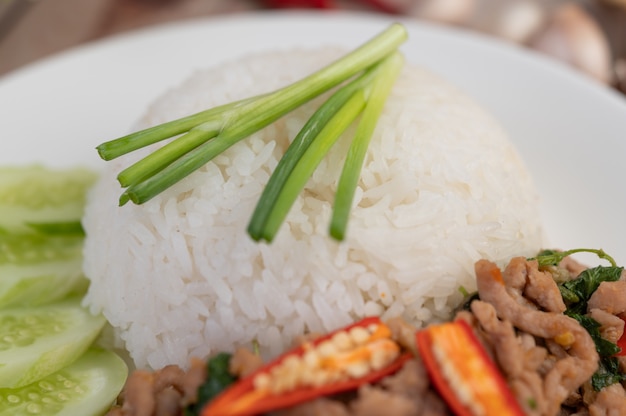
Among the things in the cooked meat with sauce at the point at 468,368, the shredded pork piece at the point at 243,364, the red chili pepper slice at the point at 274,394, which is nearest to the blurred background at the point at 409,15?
the cooked meat with sauce at the point at 468,368

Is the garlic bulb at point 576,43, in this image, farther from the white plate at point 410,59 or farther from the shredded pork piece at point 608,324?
the shredded pork piece at point 608,324

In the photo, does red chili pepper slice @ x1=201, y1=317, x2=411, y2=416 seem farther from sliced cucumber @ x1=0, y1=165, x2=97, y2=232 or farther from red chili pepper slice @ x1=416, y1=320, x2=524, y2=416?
sliced cucumber @ x1=0, y1=165, x2=97, y2=232

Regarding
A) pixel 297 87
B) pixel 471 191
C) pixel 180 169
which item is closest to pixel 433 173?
pixel 471 191

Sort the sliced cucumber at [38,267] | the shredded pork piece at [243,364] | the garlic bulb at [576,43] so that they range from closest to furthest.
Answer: the shredded pork piece at [243,364]
the sliced cucumber at [38,267]
the garlic bulb at [576,43]

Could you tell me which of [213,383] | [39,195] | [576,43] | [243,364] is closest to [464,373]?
[243,364]

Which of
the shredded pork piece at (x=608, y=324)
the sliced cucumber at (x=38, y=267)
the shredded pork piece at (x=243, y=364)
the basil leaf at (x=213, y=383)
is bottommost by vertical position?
the sliced cucumber at (x=38, y=267)

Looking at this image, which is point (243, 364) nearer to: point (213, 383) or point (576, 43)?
point (213, 383)

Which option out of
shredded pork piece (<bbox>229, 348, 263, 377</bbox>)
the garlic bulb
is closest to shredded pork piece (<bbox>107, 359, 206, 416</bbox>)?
shredded pork piece (<bbox>229, 348, 263, 377</bbox>)
